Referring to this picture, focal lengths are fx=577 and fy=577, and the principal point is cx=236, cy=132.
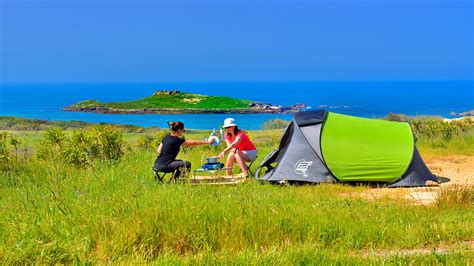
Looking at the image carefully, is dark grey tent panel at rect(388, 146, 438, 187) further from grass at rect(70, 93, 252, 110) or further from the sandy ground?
grass at rect(70, 93, 252, 110)

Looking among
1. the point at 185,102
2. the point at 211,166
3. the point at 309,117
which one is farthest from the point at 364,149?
the point at 185,102

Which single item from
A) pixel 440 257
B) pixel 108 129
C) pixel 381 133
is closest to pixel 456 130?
pixel 381 133

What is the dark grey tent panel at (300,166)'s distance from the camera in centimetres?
1179

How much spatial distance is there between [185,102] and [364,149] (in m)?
64.0

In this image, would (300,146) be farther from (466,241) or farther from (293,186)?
(466,241)

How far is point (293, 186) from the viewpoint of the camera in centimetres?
1121

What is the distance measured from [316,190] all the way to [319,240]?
4.01 meters

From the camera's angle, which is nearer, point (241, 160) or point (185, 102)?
point (241, 160)

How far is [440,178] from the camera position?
12.8 m

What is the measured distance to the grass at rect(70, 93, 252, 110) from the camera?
75.0m

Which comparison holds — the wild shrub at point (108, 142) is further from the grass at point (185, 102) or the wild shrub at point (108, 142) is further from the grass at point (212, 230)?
the grass at point (185, 102)

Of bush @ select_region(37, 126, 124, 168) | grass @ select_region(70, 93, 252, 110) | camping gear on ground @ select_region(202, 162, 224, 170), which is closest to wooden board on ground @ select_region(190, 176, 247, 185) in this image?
camping gear on ground @ select_region(202, 162, 224, 170)

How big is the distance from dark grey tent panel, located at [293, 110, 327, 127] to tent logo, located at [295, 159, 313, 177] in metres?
0.96

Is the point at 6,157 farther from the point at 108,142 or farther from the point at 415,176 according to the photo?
the point at 415,176
